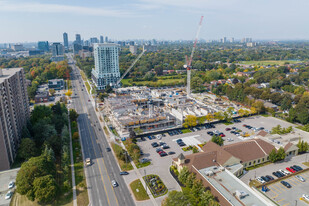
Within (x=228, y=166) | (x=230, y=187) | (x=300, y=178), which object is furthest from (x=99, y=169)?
(x=300, y=178)

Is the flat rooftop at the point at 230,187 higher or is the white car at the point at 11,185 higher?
the flat rooftop at the point at 230,187

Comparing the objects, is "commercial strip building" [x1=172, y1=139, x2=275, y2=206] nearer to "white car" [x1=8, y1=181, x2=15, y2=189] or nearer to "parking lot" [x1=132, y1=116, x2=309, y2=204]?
"parking lot" [x1=132, y1=116, x2=309, y2=204]

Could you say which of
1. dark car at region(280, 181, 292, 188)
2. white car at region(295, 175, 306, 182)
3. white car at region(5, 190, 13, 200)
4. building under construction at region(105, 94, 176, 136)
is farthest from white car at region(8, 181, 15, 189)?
white car at region(295, 175, 306, 182)

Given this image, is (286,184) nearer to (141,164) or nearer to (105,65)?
(141,164)

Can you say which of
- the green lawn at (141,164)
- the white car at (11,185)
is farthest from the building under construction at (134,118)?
the white car at (11,185)

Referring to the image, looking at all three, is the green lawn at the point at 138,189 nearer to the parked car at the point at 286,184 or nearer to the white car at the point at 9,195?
the white car at the point at 9,195

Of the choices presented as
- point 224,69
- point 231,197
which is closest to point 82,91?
point 231,197
